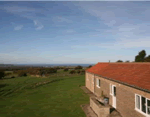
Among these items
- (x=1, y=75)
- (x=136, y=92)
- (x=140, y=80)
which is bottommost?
(x=1, y=75)

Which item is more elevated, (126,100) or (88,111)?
(126,100)

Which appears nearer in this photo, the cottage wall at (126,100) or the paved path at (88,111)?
the cottage wall at (126,100)

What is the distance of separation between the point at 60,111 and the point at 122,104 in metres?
5.36

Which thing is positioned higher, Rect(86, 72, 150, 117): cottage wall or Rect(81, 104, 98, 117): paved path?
Rect(86, 72, 150, 117): cottage wall

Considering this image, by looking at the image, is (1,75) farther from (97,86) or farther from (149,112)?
(149,112)

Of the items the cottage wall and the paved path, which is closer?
the cottage wall

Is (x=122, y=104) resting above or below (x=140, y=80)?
below

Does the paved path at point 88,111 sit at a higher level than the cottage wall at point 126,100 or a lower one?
lower

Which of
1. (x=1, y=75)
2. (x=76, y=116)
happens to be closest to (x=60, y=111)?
(x=76, y=116)

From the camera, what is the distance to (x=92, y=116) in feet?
31.8

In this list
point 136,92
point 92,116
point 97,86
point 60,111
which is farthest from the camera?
point 97,86

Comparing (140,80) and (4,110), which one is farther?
(4,110)

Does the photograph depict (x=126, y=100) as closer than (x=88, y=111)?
Yes

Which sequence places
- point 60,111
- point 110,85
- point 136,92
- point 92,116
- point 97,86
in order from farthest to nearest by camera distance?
point 97,86 < point 110,85 < point 60,111 < point 92,116 < point 136,92
